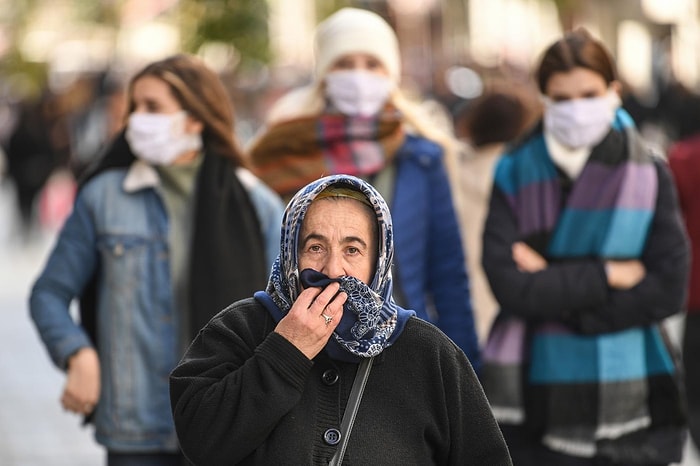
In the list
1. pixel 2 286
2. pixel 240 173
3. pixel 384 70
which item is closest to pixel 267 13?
pixel 384 70

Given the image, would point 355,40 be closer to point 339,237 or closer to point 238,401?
point 339,237

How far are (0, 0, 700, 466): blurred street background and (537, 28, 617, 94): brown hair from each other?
1673mm

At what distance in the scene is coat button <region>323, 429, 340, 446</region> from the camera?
3.68 meters

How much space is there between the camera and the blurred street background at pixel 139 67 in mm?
11576

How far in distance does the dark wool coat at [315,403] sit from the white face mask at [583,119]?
2266 mm

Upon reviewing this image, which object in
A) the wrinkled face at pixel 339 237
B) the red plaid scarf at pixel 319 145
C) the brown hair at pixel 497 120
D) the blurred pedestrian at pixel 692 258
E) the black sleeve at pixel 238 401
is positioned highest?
the wrinkled face at pixel 339 237

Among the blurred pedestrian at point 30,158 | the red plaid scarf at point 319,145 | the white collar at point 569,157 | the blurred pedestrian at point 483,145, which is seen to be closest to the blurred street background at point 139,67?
the blurred pedestrian at point 30,158

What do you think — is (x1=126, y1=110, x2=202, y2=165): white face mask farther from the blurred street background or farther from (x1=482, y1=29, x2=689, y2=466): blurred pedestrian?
(x1=482, y1=29, x2=689, y2=466): blurred pedestrian

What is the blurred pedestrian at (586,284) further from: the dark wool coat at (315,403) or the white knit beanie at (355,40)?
the dark wool coat at (315,403)

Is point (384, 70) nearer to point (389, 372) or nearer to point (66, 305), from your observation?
point (66, 305)

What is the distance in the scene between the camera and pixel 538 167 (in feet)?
19.8

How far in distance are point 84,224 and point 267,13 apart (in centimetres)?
627

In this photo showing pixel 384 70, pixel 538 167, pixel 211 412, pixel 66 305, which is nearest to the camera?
pixel 211 412

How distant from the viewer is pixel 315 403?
3.73m
